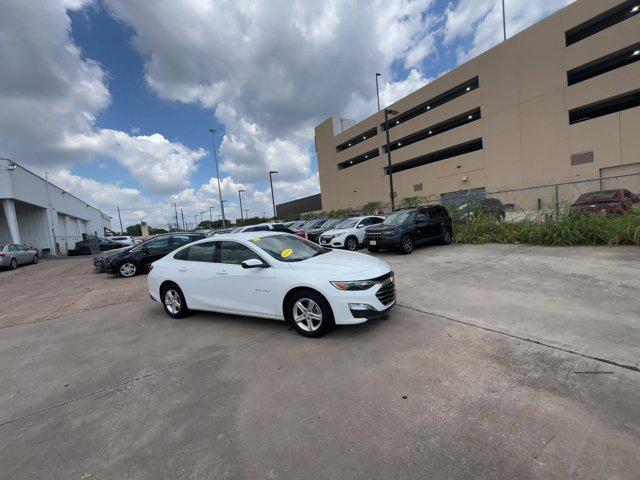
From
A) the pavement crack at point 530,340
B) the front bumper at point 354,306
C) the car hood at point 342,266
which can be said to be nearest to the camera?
the pavement crack at point 530,340

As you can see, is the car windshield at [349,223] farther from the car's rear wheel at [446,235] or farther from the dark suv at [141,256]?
the dark suv at [141,256]

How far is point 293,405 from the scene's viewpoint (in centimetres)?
278

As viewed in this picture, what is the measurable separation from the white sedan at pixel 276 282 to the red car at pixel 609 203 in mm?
10310

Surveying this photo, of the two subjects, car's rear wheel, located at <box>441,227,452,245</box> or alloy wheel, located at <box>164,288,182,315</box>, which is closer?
alloy wheel, located at <box>164,288,182,315</box>

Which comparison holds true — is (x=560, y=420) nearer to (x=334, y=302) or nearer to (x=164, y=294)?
(x=334, y=302)

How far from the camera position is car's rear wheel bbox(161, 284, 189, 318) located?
552 cm

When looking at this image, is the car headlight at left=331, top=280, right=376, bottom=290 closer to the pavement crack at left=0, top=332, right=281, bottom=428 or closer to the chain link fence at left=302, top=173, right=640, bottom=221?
the pavement crack at left=0, top=332, right=281, bottom=428

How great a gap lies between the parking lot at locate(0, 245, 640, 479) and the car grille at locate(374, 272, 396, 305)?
396 millimetres

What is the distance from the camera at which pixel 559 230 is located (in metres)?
10.2

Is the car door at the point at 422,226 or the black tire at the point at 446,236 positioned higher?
the car door at the point at 422,226

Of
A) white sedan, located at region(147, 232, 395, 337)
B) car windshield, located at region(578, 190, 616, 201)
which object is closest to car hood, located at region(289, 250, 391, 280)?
white sedan, located at region(147, 232, 395, 337)

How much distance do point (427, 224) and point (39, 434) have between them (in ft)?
37.9

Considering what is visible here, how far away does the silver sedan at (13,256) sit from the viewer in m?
16.9

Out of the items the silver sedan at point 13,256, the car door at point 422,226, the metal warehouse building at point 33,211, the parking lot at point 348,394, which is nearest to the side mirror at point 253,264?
the parking lot at point 348,394
